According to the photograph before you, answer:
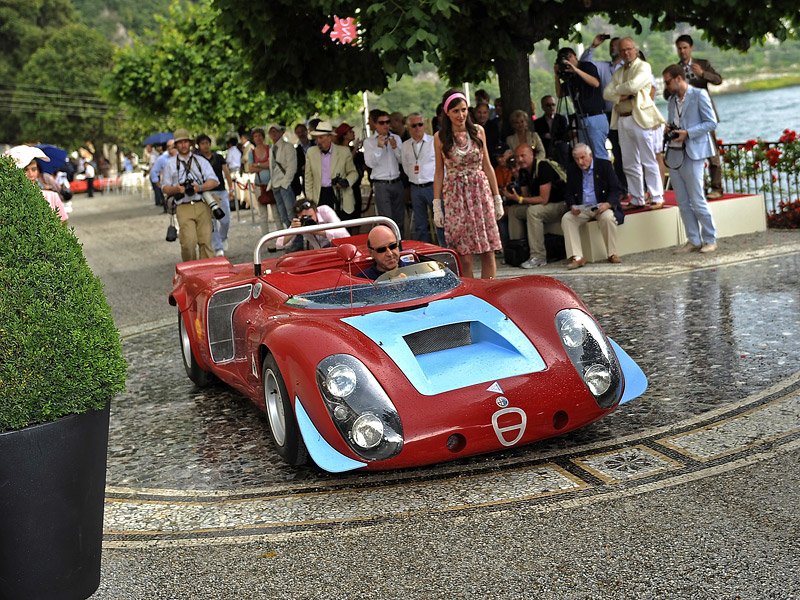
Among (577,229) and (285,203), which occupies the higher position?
(285,203)

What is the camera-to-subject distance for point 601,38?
50.7 ft

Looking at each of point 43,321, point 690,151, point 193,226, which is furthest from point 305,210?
point 43,321

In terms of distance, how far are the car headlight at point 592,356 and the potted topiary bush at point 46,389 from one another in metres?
2.70

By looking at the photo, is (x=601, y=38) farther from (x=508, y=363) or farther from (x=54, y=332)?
(x=54, y=332)

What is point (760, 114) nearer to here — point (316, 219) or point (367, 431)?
point (316, 219)

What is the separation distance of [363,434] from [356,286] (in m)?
1.45

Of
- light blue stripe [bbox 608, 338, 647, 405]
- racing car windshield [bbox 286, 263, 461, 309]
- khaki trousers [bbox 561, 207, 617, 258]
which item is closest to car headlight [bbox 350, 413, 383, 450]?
racing car windshield [bbox 286, 263, 461, 309]

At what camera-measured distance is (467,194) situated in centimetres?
1112

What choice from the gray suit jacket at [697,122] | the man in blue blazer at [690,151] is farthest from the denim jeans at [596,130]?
the gray suit jacket at [697,122]

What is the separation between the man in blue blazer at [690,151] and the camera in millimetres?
12602

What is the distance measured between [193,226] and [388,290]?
862 cm

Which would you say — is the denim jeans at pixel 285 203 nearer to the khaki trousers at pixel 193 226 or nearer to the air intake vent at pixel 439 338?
the khaki trousers at pixel 193 226

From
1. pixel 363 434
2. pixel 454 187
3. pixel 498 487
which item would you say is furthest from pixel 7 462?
pixel 454 187

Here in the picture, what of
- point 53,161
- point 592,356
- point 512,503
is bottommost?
point 512,503
